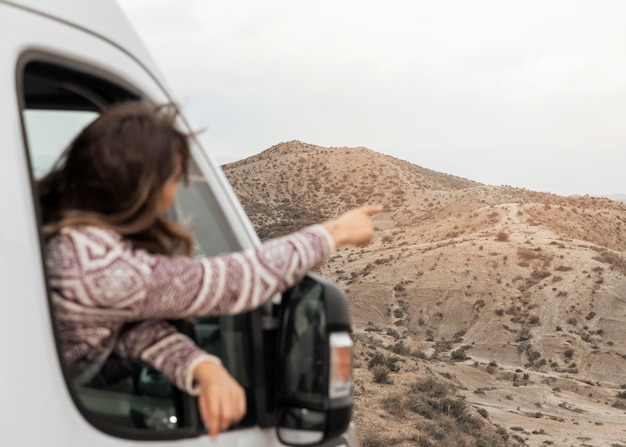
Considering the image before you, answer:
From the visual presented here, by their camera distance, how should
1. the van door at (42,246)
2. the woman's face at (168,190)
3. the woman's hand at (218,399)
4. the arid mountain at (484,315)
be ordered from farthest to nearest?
the arid mountain at (484,315), the woman's face at (168,190), the woman's hand at (218,399), the van door at (42,246)

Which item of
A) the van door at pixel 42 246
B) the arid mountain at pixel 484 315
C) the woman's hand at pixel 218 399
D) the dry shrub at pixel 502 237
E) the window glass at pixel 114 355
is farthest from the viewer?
the dry shrub at pixel 502 237

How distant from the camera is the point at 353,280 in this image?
168 feet

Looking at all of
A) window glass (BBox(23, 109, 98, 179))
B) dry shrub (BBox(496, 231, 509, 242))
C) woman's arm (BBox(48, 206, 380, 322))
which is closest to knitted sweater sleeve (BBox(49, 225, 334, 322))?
woman's arm (BBox(48, 206, 380, 322))

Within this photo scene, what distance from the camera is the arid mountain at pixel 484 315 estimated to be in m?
22.4

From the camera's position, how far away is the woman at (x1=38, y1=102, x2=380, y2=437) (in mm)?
1555

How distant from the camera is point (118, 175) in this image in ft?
5.22

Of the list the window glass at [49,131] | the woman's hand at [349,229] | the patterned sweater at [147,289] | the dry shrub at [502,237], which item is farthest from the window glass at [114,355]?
the dry shrub at [502,237]

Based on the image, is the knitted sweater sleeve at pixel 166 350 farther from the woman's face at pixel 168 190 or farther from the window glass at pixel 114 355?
the woman's face at pixel 168 190

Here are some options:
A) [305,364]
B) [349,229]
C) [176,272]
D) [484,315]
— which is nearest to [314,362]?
[305,364]

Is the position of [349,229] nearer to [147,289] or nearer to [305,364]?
[305,364]

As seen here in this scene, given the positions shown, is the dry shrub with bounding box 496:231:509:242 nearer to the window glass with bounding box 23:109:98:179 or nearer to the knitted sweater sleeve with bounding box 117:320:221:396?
the window glass with bounding box 23:109:98:179

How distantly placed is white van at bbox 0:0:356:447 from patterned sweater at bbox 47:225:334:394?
0.07 meters

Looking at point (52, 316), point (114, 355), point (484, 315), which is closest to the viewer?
point (52, 316)

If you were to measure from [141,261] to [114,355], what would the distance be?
1.21 feet
